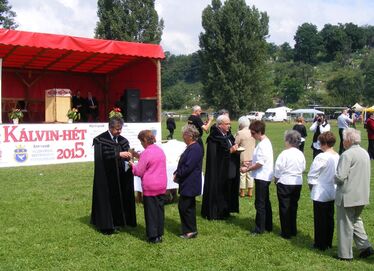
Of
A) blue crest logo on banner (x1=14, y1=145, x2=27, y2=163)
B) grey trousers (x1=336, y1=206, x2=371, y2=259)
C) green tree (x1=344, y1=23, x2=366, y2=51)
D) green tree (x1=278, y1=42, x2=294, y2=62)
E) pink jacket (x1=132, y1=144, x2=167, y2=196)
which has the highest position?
green tree (x1=344, y1=23, x2=366, y2=51)

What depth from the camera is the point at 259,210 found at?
246 inches

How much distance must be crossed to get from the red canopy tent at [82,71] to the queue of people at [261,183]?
7569mm

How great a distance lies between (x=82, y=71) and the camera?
714 inches

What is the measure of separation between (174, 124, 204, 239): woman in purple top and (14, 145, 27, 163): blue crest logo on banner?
723 centimetres

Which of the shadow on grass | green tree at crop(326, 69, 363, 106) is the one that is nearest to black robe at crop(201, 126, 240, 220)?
the shadow on grass

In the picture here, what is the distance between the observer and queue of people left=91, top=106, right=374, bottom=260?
5.07m

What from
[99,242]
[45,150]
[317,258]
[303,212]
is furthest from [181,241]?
[45,150]

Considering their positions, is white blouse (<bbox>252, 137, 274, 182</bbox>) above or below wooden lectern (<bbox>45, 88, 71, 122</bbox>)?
below

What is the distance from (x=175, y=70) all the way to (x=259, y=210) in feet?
493

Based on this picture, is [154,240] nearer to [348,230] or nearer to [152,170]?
[152,170]

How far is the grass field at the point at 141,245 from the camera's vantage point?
5125mm

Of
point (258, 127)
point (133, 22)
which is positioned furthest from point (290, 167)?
point (133, 22)

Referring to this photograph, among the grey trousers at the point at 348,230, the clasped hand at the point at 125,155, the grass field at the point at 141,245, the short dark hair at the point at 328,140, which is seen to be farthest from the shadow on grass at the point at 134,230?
the short dark hair at the point at 328,140

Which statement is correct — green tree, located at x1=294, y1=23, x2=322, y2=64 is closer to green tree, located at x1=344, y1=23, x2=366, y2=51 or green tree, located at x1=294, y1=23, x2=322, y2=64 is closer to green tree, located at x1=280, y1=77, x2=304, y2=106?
green tree, located at x1=344, y1=23, x2=366, y2=51
